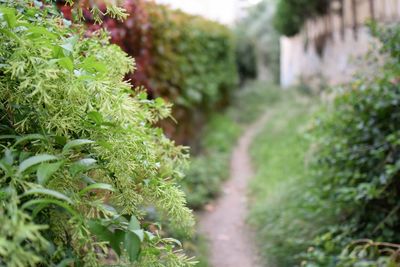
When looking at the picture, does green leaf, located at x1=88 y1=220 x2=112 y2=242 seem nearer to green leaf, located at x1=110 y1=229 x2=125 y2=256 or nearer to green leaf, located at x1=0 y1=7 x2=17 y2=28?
green leaf, located at x1=110 y1=229 x2=125 y2=256

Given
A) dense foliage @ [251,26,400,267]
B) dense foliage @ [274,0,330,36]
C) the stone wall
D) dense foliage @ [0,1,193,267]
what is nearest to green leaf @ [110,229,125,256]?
dense foliage @ [0,1,193,267]

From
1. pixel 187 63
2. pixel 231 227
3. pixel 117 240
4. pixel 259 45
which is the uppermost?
pixel 117 240

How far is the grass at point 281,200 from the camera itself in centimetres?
378

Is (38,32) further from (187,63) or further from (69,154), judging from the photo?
(187,63)

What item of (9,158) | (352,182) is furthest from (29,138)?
(352,182)

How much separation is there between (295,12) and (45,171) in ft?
38.7

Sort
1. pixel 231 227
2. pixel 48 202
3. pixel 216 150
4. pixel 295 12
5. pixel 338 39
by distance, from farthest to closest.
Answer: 1. pixel 295 12
2. pixel 338 39
3. pixel 216 150
4. pixel 231 227
5. pixel 48 202

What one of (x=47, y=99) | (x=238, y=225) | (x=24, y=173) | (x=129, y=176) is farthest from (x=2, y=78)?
(x=238, y=225)

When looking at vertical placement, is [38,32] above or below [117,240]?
above

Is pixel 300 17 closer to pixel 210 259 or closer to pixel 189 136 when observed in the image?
pixel 189 136

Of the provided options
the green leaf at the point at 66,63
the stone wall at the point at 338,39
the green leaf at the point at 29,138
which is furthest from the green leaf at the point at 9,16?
the stone wall at the point at 338,39

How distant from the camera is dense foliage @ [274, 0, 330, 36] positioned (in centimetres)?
999

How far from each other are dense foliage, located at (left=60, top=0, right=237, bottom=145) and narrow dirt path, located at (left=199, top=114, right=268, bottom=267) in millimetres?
1171

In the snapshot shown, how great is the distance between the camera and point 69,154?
1.19 m
